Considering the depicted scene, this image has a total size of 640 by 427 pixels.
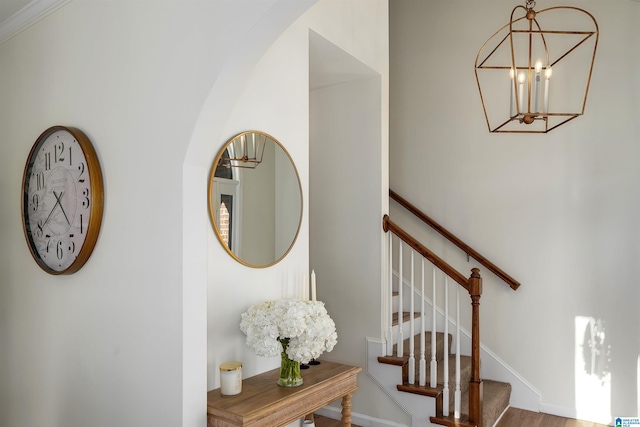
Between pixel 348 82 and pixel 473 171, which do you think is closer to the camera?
pixel 348 82

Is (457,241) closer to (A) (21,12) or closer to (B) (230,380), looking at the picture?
(B) (230,380)

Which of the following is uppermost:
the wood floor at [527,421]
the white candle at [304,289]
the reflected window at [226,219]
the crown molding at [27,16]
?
the crown molding at [27,16]

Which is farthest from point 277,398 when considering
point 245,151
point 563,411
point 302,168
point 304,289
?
point 563,411

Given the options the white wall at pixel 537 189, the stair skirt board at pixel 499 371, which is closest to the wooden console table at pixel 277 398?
the stair skirt board at pixel 499 371

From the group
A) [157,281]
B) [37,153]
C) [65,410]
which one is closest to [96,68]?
[37,153]

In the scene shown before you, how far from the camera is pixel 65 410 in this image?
7.57 ft

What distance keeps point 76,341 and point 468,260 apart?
301 cm

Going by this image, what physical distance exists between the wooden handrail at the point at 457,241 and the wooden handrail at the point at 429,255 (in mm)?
605

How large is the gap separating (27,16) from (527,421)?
416 centimetres

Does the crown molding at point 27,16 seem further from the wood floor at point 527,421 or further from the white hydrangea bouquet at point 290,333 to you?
the wood floor at point 527,421

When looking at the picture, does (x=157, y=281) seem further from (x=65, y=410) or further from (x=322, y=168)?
(x=322, y=168)

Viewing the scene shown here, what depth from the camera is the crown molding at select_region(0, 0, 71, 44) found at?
248 cm

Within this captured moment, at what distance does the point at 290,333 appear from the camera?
6.78 feet

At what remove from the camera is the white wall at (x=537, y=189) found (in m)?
3.47
